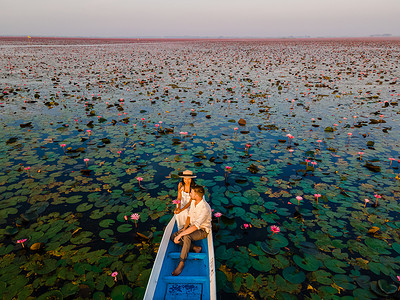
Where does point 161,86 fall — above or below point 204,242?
above

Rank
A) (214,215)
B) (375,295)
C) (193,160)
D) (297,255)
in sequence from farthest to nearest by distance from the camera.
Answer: (193,160) → (214,215) → (297,255) → (375,295)

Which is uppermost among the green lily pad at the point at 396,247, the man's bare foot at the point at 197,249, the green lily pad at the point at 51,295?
the man's bare foot at the point at 197,249

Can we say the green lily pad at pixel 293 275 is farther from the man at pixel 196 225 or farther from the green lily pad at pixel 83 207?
the green lily pad at pixel 83 207

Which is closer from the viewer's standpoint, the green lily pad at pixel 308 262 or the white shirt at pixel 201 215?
the green lily pad at pixel 308 262

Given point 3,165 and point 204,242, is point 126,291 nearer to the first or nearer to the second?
point 204,242

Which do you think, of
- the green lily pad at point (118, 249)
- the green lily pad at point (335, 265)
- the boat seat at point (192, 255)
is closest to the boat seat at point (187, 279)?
the boat seat at point (192, 255)

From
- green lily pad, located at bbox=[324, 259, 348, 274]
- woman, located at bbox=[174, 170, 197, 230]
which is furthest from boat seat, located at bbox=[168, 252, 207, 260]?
green lily pad, located at bbox=[324, 259, 348, 274]

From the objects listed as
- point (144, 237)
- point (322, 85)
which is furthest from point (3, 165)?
point (322, 85)

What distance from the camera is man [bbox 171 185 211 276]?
12.0ft

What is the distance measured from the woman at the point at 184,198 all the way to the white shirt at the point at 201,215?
8.1 inches

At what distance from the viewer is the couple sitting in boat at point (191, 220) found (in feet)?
12.0

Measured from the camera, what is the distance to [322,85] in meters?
17.1

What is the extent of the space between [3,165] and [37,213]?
2965 millimetres

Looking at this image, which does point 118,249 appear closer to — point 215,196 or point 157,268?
point 157,268
